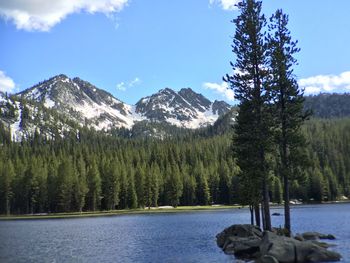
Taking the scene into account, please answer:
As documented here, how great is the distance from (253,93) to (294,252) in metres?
23.6

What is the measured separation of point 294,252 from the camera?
135 ft

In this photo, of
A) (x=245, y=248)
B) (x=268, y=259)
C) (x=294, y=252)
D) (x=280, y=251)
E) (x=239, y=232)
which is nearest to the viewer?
(x=268, y=259)

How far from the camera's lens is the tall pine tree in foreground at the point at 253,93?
57.2m

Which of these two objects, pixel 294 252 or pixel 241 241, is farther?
pixel 241 241

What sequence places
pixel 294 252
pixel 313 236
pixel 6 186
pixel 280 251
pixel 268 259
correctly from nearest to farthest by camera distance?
pixel 268 259
pixel 280 251
pixel 294 252
pixel 313 236
pixel 6 186

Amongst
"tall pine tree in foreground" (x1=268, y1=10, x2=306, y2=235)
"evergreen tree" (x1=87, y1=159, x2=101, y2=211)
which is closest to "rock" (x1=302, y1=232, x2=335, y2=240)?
"tall pine tree in foreground" (x1=268, y1=10, x2=306, y2=235)

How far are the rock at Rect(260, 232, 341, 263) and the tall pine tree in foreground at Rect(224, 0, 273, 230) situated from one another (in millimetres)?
14724

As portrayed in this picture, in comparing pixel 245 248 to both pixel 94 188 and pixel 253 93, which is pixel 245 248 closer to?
pixel 253 93

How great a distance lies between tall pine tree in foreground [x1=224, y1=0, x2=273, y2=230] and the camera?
2252 inches

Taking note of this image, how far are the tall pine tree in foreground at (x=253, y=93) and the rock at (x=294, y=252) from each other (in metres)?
14.7

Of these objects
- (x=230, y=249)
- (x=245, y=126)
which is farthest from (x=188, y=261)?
(x=245, y=126)

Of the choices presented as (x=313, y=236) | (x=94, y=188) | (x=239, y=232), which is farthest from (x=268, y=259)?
(x=94, y=188)

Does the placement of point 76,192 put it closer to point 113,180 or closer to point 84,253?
point 113,180

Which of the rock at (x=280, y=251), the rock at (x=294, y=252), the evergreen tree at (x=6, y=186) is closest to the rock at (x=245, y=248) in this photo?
the rock at (x=280, y=251)
